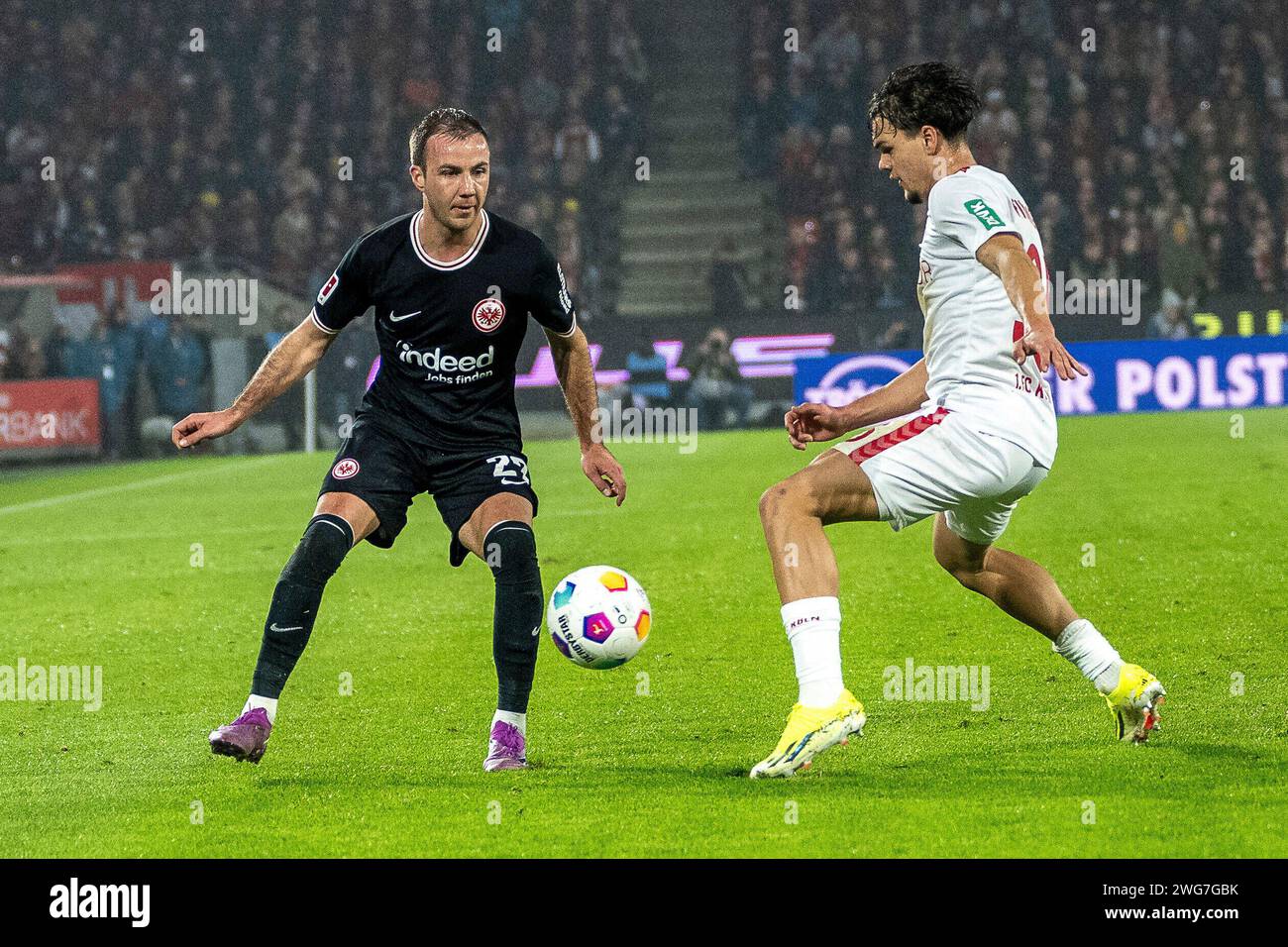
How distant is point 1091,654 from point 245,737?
104 inches

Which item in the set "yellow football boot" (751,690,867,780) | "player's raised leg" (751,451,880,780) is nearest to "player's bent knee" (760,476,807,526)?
"player's raised leg" (751,451,880,780)

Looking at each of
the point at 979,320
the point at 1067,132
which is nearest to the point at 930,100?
the point at 979,320

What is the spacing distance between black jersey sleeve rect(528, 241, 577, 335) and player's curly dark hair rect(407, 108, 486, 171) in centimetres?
45

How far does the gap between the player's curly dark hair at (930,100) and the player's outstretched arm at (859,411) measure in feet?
2.39

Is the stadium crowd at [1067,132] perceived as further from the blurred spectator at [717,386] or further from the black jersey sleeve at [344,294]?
the black jersey sleeve at [344,294]

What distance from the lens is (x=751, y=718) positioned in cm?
589

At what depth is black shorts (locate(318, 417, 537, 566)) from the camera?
17.5 feet

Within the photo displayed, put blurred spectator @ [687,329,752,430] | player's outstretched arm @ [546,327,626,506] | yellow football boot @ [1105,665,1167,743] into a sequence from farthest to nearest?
blurred spectator @ [687,329,752,430], player's outstretched arm @ [546,327,626,506], yellow football boot @ [1105,665,1167,743]

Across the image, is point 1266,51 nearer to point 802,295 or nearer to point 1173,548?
point 802,295

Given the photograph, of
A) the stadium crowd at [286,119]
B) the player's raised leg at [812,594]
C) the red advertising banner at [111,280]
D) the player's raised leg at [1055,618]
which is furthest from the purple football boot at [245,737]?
the stadium crowd at [286,119]

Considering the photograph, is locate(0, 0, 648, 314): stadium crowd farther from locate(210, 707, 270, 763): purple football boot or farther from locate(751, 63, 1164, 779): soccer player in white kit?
locate(210, 707, 270, 763): purple football boot

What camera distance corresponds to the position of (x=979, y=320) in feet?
16.0

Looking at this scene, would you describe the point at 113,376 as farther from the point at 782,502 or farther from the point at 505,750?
the point at 782,502

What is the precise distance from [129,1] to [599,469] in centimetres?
2296
